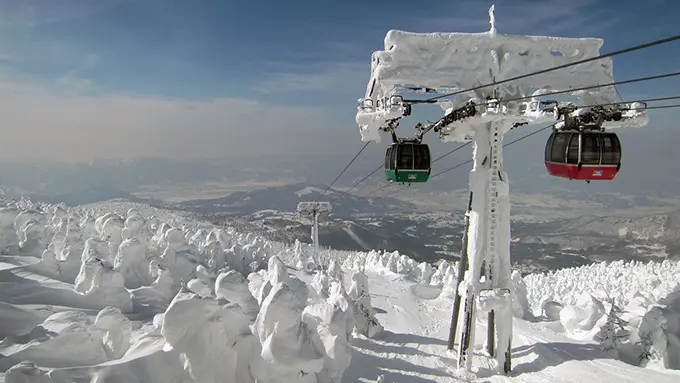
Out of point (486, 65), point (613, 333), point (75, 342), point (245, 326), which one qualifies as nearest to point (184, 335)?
point (245, 326)

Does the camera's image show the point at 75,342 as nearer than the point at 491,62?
Yes

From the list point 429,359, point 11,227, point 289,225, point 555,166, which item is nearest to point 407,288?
point 429,359

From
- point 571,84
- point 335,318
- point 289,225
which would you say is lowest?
point 289,225

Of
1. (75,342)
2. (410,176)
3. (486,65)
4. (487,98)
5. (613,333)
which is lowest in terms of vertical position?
(613,333)

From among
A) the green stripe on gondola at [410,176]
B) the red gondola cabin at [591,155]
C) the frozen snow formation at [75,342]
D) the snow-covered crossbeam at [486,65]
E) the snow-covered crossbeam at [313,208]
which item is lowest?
the frozen snow formation at [75,342]

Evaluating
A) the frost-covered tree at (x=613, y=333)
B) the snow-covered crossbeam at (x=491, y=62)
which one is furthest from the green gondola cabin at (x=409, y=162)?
the frost-covered tree at (x=613, y=333)

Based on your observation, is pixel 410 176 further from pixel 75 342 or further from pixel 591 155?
pixel 75 342

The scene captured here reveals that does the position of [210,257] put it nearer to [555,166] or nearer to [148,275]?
[148,275]

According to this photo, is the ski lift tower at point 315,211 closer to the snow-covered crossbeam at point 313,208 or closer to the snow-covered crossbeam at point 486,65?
the snow-covered crossbeam at point 313,208
